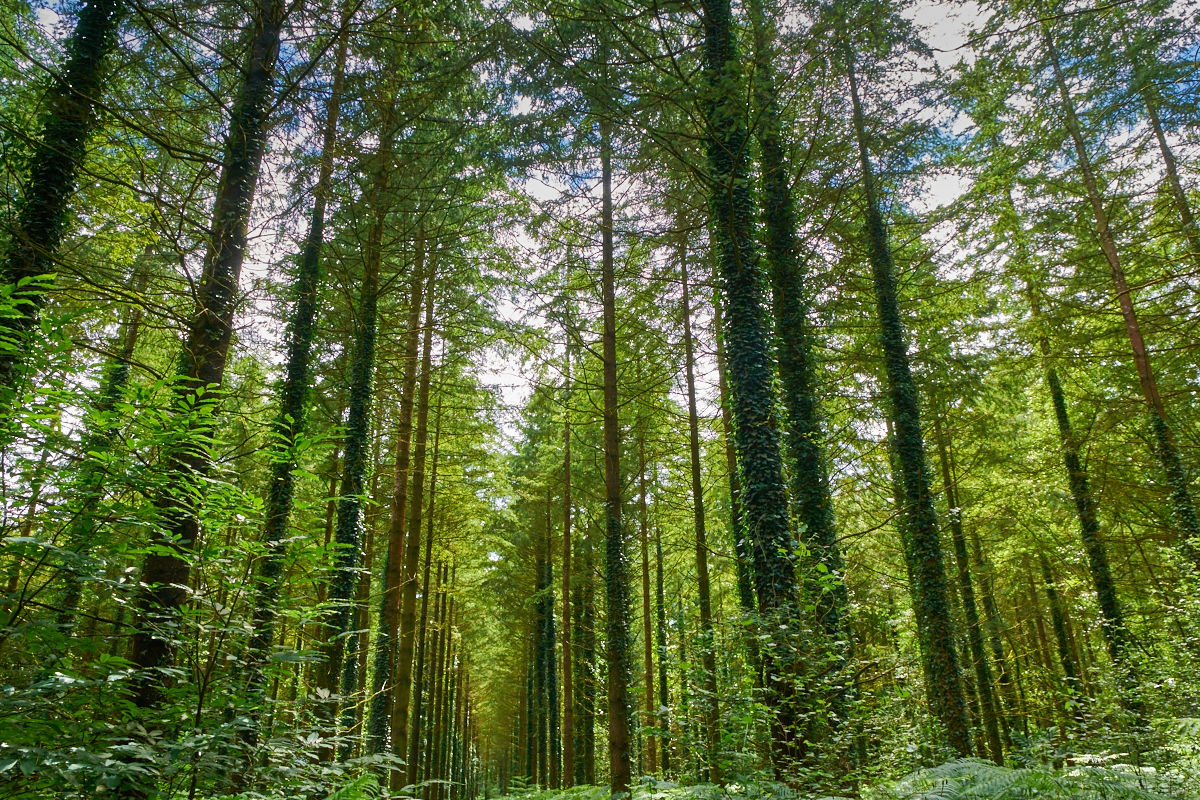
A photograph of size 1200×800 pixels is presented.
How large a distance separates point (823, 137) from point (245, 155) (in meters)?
8.87

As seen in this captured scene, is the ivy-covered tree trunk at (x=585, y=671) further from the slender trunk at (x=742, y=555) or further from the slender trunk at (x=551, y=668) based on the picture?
the slender trunk at (x=742, y=555)

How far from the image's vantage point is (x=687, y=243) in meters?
12.2

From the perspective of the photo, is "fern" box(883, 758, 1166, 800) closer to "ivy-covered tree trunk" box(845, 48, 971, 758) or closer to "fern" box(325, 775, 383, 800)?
"fern" box(325, 775, 383, 800)

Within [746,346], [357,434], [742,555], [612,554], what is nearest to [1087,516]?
[742,555]

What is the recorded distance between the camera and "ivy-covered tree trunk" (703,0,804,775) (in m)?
6.75

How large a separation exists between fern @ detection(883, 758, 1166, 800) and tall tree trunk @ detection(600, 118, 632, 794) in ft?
13.1

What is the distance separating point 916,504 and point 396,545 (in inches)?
374

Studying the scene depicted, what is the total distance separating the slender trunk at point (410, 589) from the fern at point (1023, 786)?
7.39m

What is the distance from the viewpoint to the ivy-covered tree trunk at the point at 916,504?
380 inches

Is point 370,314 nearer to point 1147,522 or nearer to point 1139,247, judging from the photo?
point 1139,247

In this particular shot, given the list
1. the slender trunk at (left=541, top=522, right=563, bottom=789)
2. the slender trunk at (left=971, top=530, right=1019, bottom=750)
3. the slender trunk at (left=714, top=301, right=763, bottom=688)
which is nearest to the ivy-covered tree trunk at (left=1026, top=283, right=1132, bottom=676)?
the slender trunk at (left=971, top=530, right=1019, bottom=750)

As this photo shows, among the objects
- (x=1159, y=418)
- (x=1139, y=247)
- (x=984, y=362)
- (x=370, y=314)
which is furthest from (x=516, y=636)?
(x=1139, y=247)

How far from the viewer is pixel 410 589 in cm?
1155

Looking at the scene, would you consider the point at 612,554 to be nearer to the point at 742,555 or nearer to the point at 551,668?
the point at 742,555
